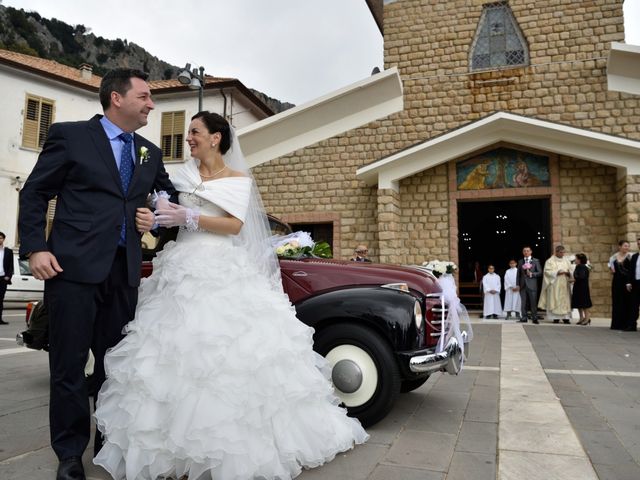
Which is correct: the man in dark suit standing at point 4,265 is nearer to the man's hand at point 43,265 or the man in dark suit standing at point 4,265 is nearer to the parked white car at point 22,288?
the parked white car at point 22,288

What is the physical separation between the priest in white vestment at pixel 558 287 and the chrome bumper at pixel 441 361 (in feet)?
31.3

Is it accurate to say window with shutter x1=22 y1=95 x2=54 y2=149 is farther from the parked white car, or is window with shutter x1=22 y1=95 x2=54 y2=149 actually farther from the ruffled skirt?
the ruffled skirt

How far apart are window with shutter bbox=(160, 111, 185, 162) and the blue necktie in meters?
19.5

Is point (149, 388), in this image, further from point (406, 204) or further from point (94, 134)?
point (406, 204)

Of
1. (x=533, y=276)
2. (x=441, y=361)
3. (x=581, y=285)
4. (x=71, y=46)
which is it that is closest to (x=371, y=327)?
(x=441, y=361)

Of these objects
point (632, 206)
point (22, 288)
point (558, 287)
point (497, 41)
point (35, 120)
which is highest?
point (497, 41)

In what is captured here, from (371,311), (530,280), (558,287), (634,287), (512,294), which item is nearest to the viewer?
(371,311)

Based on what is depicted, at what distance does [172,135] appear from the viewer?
71.3 ft

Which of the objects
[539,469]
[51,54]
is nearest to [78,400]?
[539,469]

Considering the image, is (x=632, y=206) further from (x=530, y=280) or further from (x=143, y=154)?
(x=143, y=154)

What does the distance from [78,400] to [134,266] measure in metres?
0.75

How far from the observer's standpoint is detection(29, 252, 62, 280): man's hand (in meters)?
2.33

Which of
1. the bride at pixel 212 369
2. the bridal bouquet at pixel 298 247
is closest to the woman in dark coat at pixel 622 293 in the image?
the bridal bouquet at pixel 298 247

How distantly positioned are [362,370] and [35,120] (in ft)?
71.7
